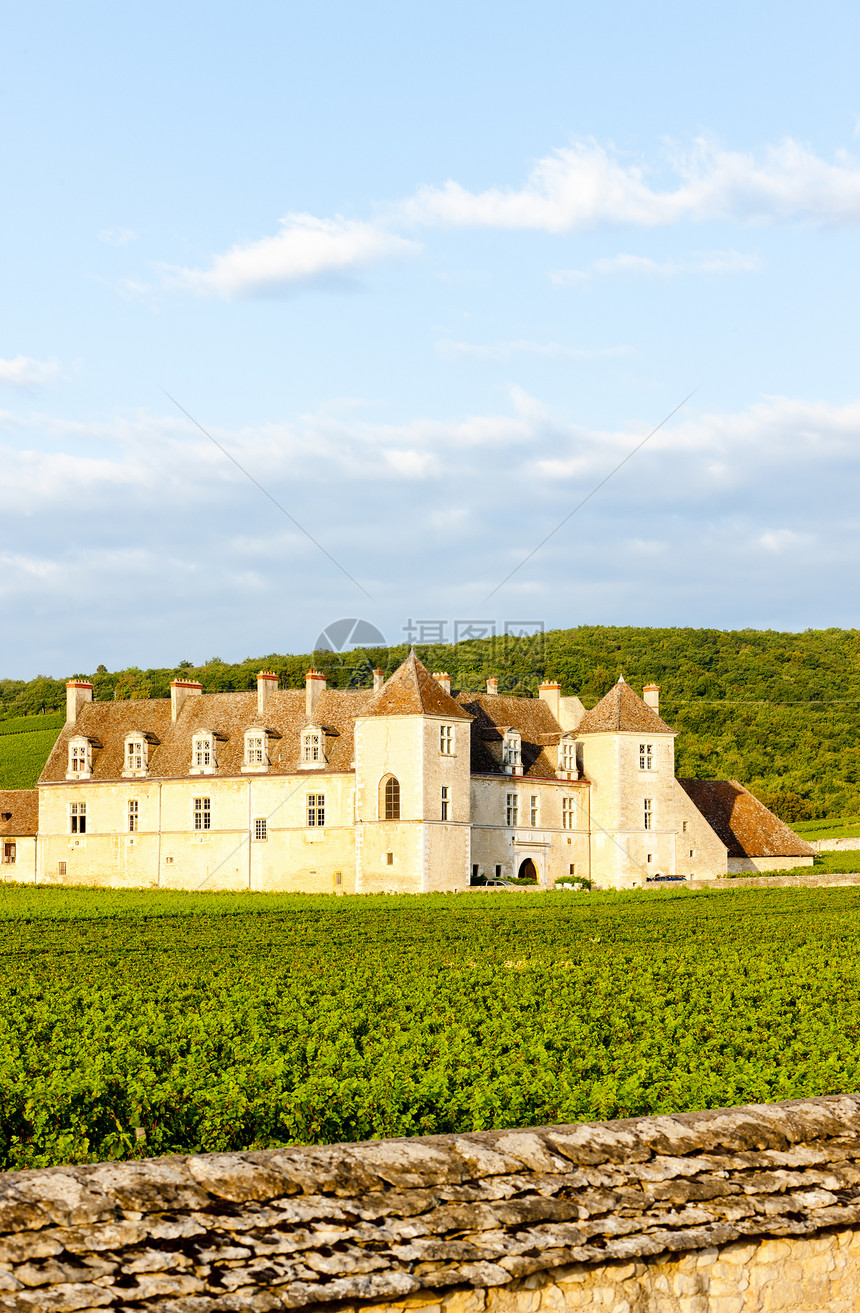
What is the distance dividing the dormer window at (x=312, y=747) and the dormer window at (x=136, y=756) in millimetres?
7932

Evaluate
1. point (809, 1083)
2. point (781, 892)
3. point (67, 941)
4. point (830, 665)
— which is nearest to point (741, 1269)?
point (809, 1083)

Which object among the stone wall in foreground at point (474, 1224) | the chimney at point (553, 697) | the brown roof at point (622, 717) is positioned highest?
the chimney at point (553, 697)

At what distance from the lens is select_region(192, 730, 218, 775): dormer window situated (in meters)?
57.2

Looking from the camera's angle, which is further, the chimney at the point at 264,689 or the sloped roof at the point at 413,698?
the chimney at the point at 264,689

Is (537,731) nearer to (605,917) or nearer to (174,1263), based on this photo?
(605,917)

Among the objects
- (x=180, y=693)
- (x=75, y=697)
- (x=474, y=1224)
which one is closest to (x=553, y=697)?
(x=180, y=693)

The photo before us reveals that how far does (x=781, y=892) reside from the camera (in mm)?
49625

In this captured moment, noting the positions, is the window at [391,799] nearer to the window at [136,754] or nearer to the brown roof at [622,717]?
the brown roof at [622,717]

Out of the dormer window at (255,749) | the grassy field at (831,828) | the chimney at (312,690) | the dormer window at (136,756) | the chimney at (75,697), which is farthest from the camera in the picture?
the grassy field at (831,828)

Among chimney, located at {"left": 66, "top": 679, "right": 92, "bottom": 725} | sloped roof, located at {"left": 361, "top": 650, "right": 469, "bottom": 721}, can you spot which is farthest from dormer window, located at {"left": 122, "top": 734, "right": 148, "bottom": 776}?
sloped roof, located at {"left": 361, "top": 650, "right": 469, "bottom": 721}

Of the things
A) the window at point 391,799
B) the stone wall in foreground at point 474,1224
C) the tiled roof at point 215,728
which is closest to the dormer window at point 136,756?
the tiled roof at point 215,728

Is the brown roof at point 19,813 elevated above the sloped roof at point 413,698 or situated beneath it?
situated beneath

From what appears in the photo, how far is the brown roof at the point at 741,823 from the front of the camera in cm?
6362

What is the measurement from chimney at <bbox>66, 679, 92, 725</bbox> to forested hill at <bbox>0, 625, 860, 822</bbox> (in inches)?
695
